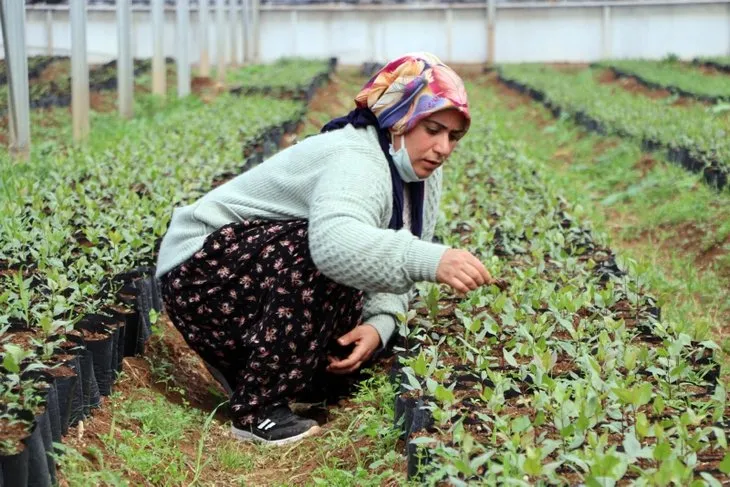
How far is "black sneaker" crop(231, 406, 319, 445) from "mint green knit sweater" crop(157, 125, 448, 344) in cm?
43

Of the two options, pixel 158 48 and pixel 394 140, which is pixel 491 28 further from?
pixel 394 140

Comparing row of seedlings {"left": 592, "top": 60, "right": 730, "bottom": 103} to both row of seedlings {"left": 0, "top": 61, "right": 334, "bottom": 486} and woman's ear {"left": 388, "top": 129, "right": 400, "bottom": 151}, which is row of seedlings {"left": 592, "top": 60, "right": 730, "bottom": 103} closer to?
row of seedlings {"left": 0, "top": 61, "right": 334, "bottom": 486}

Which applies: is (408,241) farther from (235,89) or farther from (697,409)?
(235,89)

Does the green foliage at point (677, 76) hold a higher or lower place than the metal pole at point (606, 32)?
lower

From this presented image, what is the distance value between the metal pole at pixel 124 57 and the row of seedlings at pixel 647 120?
5.25 metres

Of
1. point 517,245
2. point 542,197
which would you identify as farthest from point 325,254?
point 542,197

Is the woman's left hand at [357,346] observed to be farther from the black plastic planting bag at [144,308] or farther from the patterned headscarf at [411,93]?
the black plastic planting bag at [144,308]

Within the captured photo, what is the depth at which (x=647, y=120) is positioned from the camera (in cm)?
1172

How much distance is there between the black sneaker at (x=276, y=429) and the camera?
3.84m

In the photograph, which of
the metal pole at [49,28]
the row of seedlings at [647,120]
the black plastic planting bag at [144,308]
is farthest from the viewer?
the metal pole at [49,28]

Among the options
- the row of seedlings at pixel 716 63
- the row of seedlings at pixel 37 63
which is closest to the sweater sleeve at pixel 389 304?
the row of seedlings at pixel 37 63

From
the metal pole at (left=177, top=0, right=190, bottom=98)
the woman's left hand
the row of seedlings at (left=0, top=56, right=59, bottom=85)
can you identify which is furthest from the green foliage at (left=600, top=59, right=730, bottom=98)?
the woman's left hand

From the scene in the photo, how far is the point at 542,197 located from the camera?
6.60 meters

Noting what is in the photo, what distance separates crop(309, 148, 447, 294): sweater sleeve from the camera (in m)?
3.31
